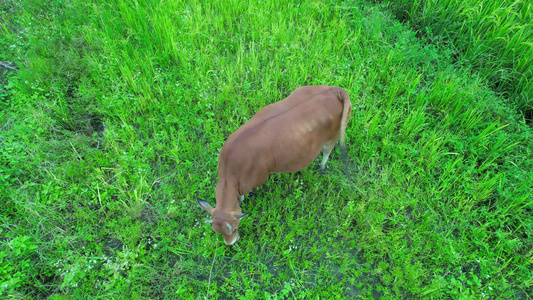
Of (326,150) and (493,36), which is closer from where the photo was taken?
(326,150)

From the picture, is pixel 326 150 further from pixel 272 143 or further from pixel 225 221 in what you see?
pixel 225 221

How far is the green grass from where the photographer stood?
185 inches

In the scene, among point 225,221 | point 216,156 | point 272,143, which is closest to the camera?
point 225,221

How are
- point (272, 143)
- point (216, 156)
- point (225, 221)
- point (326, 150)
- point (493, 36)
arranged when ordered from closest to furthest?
point (225, 221) < point (272, 143) < point (326, 150) < point (216, 156) < point (493, 36)

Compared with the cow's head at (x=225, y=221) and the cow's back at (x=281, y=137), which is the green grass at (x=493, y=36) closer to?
the cow's back at (x=281, y=137)

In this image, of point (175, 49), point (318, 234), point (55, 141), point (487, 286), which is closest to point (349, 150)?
point (318, 234)

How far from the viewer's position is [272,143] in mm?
3439

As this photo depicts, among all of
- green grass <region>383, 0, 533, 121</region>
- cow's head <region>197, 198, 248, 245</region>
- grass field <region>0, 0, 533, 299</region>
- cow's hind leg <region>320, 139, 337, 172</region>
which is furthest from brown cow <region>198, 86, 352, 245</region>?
green grass <region>383, 0, 533, 121</region>

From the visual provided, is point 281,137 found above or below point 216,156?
above

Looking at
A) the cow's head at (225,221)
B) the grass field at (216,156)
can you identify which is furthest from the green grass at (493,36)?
the cow's head at (225,221)

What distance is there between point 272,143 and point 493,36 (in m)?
4.67

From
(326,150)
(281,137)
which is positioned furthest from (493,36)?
(281,137)

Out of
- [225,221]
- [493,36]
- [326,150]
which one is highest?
[493,36]

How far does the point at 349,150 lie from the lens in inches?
174
